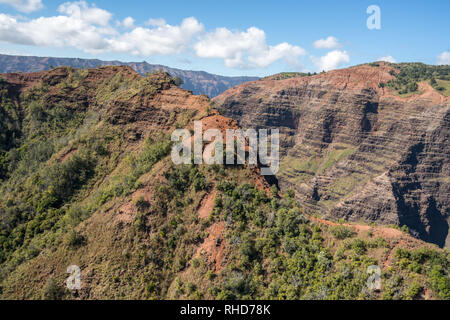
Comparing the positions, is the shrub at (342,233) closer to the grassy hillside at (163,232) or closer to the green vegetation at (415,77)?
the grassy hillside at (163,232)

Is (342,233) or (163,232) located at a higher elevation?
(342,233)

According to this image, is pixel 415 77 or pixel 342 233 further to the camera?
pixel 415 77

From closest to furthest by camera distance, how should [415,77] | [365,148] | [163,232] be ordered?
[163,232] < [365,148] < [415,77]

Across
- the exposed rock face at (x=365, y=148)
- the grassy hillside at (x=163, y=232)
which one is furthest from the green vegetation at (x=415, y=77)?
the grassy hillside at (x=163, y=232)

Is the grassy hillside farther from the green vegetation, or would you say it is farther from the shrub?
the green vegetation

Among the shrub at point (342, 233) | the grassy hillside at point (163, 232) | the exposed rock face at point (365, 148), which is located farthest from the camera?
the exposed rock face at point (365, 148)

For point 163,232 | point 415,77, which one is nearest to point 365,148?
point 415,77

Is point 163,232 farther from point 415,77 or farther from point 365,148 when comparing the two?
point 415,77
